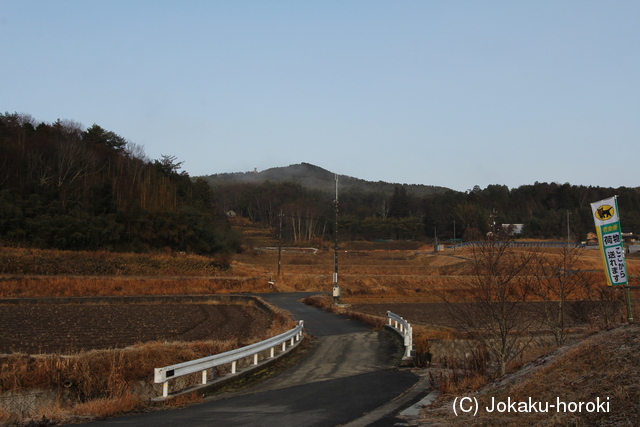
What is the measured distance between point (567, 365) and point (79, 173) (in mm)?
65412

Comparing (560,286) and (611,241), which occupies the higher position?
(611,241)

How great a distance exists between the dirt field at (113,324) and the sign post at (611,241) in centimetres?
1319

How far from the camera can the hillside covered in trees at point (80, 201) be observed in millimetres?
50938

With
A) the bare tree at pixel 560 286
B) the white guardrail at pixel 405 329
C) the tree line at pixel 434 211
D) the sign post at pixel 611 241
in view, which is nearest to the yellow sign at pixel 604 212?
the sign post at pixel 611 241

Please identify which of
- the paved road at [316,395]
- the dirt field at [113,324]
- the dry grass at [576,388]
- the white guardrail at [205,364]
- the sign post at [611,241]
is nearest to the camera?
the dry grass at [576,388]

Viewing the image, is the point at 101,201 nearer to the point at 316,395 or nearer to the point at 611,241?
the point at 316,395

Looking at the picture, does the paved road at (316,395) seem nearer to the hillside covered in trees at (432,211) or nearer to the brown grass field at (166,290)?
the brown grass field at (166,290)

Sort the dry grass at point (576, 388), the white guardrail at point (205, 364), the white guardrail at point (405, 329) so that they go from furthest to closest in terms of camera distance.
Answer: the white guardrail at point (405, 329) → the white guardrail at point (205, 364) → the dry grass at point (576, 388)

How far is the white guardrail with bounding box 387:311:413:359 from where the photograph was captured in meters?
13.8

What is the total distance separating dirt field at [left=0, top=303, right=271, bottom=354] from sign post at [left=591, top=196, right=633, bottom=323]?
13.2 metres

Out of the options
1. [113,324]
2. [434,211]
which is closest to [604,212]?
[113,324]

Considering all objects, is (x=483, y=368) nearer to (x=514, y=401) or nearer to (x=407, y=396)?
(x=407, y=396)

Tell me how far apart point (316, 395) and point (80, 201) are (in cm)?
5882

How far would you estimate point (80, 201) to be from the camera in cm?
6028
